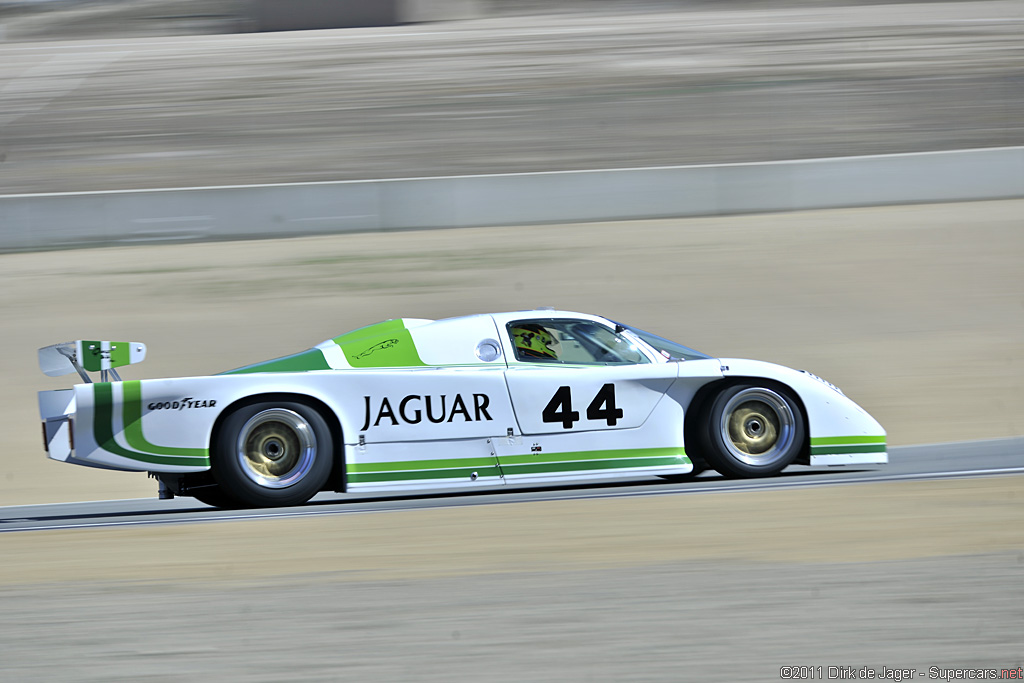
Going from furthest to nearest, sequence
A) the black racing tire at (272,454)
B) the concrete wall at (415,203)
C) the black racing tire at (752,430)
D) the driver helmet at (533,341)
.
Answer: the concrete wall at (415,203)
the driver helmet at (533,341)
the black racing tire at (752,430)
the black racing tire at (272,454)

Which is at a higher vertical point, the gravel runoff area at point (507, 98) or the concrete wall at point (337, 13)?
the concrete wall at point (337, 13)

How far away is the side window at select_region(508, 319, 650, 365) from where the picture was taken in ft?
26.4

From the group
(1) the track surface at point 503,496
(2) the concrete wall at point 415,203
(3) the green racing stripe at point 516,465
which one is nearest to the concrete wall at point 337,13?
(2) the concrete wall at point 415,203

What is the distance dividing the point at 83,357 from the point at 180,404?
0.81 metres

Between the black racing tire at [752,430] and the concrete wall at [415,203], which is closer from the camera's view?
the black racing tire at [752,430]

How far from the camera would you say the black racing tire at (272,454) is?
758 centimetres

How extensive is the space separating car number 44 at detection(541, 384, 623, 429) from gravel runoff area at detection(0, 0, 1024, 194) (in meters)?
14.5

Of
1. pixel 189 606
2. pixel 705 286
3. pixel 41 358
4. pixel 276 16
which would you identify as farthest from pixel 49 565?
pixel 276 16

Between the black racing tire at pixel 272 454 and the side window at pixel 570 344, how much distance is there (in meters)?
1.46

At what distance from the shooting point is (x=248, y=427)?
7582mm

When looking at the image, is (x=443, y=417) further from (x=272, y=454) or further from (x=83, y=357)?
(x=83, y=357)

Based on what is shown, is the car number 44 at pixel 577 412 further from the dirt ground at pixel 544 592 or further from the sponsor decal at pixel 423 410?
the dirt ground at pixel 544 592

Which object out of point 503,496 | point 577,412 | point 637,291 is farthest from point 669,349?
point 637,291

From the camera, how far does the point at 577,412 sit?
25.6 feet
